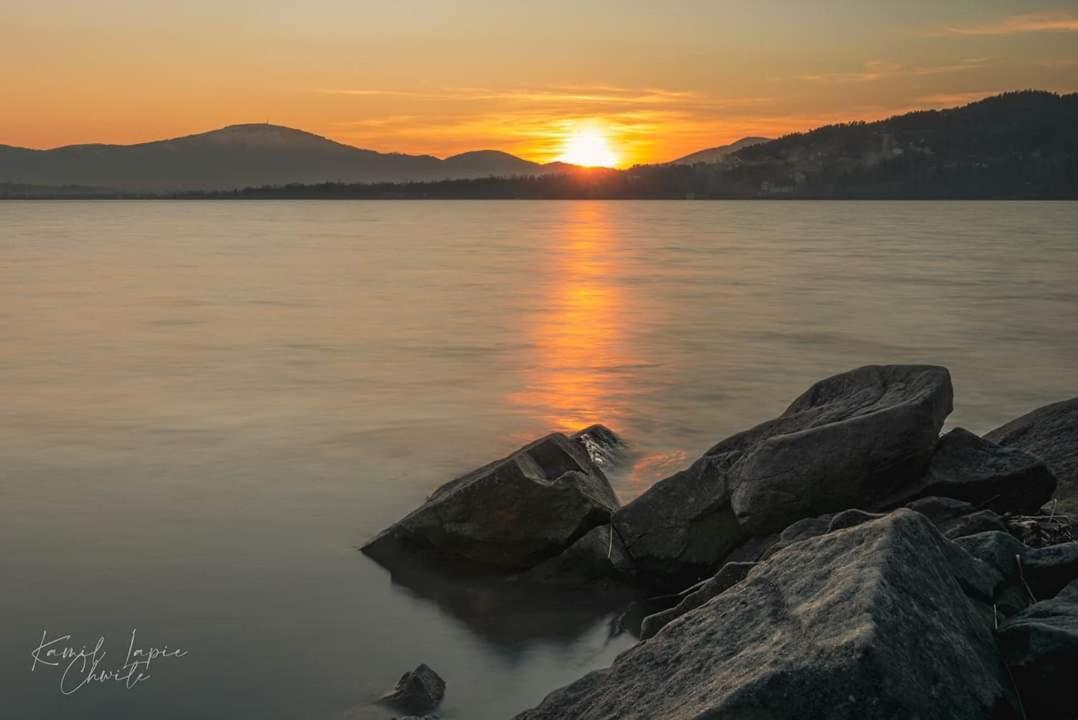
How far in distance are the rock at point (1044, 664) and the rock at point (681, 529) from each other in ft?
11.9

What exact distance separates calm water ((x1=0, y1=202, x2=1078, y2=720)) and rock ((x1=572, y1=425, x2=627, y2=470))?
0.28m

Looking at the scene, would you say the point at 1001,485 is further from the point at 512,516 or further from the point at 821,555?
the point at 821,555

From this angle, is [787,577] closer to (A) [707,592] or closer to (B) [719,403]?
(A) [707,592]

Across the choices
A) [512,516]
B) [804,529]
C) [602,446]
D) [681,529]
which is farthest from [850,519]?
[602,446]

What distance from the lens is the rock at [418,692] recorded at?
6.88 metres

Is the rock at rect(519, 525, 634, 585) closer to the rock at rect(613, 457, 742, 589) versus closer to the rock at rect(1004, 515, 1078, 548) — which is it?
the rock at rect(613, 457, 742, 589)

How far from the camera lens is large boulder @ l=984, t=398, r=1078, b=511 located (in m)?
8.52

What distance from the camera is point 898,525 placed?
4523 mm

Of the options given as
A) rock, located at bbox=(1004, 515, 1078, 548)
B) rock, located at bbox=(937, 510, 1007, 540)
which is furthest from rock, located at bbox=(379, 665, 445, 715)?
rock, located at bbox=(1004, 515, 1078, 548)

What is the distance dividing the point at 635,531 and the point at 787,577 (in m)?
3.68

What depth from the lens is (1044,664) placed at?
14.0 feet

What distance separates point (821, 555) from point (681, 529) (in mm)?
A: 3548

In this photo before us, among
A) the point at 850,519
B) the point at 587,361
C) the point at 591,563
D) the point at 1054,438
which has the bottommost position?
the point at 587,361

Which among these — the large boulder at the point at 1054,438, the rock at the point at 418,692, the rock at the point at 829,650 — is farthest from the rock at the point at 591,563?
the rock at the point at 829,650
